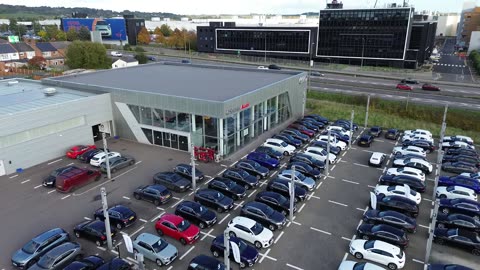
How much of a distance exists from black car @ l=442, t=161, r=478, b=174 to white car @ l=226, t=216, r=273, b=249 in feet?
60.5

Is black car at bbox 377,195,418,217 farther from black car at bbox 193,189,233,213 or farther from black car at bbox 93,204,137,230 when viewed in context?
black car at bbox 93,204,137,230

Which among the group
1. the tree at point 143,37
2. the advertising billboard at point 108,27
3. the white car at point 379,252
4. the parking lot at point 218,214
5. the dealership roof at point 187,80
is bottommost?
the parking lot at point 218,214

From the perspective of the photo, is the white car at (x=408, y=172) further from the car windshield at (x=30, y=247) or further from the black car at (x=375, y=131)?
the car windshield at (x=30, y=247)

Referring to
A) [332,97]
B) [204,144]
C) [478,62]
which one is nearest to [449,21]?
[478,62]

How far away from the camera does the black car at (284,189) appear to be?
2323cm

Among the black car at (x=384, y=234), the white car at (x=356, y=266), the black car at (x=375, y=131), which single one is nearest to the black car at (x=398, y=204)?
the black car at (x=384, y=234)

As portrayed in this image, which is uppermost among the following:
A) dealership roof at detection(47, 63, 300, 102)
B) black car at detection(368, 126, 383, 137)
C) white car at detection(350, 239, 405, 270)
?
dealership roof at detection(47, 63, 300, 102)

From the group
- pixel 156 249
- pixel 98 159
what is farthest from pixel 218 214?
pixel 98 159

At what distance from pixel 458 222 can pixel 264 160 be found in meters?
14.2

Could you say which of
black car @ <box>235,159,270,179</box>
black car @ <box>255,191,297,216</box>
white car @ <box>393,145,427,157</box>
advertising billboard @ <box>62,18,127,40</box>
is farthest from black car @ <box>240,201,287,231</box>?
advertising billboard @ <box>62,18,127,40</box>

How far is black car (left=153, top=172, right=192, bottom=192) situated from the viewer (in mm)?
24250

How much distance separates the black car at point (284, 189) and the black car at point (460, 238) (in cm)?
811

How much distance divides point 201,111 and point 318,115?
18.6 m

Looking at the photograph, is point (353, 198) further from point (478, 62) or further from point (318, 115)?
point (478, 62)
